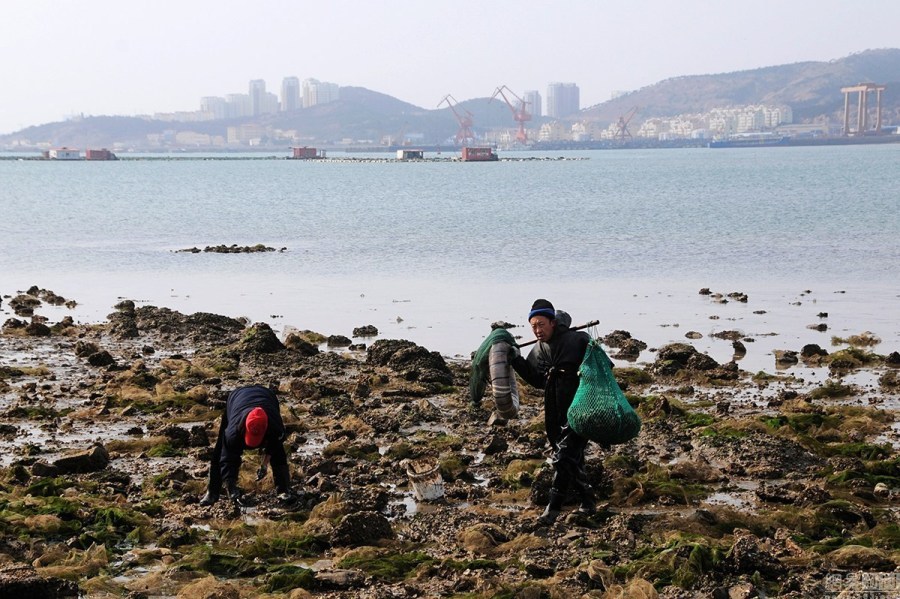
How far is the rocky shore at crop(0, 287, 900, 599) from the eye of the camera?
816 cm

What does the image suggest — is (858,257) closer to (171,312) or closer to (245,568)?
(171,312)

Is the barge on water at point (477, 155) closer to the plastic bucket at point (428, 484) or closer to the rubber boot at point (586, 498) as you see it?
the plastic bucket at point (428, 484)

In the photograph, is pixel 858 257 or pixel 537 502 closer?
pixel 537 502

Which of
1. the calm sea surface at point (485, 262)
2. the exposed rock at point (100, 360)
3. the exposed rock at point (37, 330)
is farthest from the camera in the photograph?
the calm sea surface at point (485, 262)

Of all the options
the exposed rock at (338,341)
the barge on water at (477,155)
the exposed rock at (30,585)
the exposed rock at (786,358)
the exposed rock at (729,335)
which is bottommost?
the barge on water at (477,155)

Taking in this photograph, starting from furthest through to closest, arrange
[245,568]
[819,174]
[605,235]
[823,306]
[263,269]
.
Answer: [819,174], [605,235], [263,269], [823,306], [245,568]

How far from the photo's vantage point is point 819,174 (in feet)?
373

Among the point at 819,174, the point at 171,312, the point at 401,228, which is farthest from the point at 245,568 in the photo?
the point at 819,174

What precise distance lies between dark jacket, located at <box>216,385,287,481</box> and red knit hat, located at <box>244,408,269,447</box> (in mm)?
73

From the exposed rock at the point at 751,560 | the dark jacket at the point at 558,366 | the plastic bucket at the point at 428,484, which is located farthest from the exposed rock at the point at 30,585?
the exposed rock at the point at 751,560

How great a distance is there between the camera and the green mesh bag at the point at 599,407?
9062mm

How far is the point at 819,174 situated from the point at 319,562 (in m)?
111

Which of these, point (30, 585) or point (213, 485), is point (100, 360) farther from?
point (30, 585)

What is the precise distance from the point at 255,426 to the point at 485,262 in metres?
27.3
